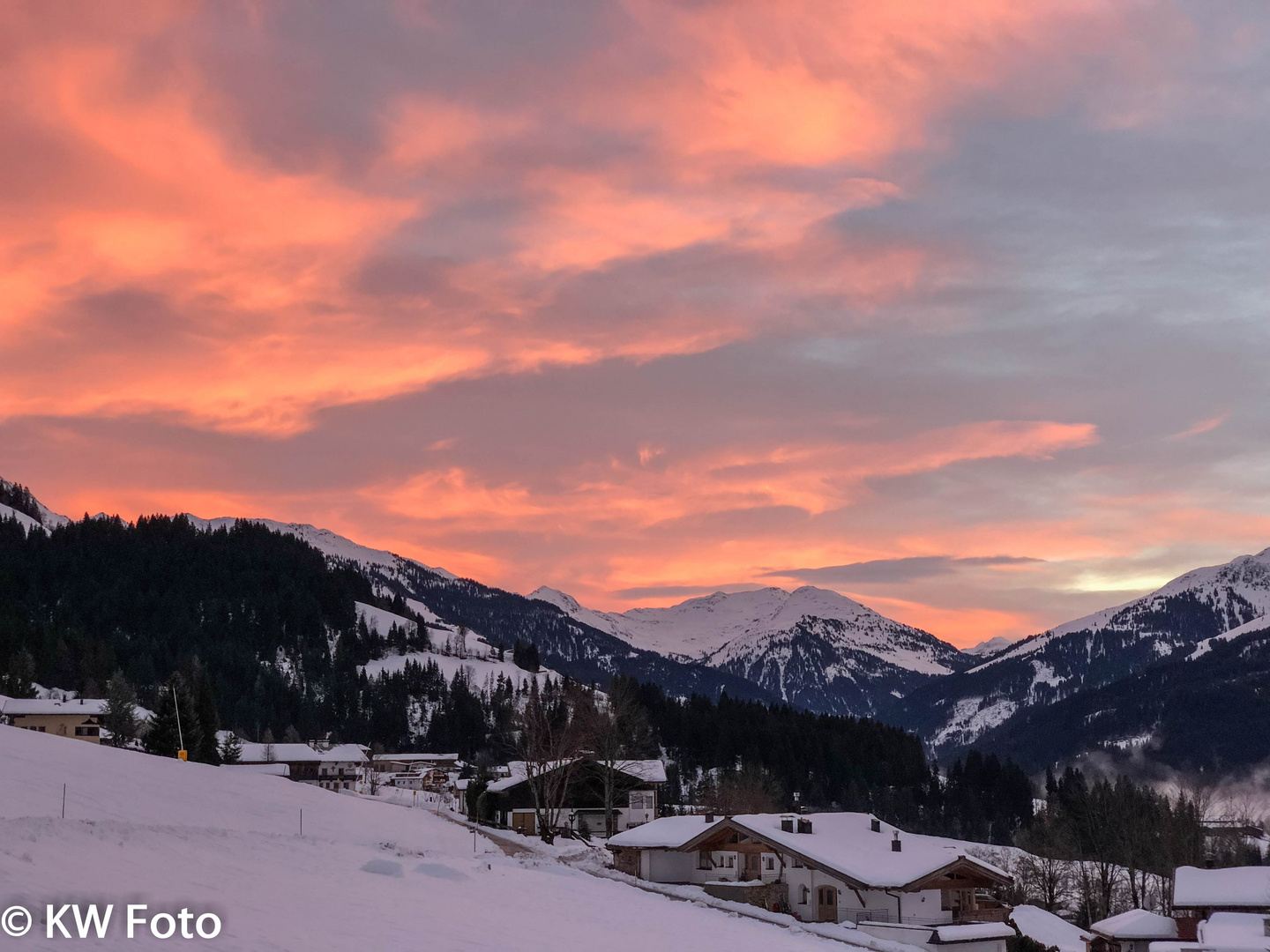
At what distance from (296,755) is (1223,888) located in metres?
130

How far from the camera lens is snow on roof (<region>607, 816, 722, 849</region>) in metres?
67.2

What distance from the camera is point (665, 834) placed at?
69.1 m

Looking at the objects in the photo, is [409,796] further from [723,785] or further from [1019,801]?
[1019,801]

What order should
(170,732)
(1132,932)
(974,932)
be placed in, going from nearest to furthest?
1. (974,932)
2. (1132,932)
3. (170,732)

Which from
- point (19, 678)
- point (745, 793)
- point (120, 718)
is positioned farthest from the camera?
point (19, 678)

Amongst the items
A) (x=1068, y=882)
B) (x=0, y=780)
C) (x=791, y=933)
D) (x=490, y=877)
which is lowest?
(x=1068, y=882)

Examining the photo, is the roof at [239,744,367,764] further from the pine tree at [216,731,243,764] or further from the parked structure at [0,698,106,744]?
the pine tree at [216,731,243,764]

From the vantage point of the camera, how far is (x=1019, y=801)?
174 meters

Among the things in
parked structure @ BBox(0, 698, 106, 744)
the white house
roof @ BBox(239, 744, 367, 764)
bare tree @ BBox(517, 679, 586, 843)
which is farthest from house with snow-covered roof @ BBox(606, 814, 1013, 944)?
roof @ BBox(239, 744, 367, 764)

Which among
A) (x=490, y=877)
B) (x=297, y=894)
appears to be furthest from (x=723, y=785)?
(x=297, y=894)

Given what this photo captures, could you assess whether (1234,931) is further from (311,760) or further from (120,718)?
(311,760)

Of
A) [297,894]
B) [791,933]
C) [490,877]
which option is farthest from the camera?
[791,933]

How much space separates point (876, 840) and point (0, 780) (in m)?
43.8

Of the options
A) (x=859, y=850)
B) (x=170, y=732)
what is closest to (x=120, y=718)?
(x=170, y=732)
